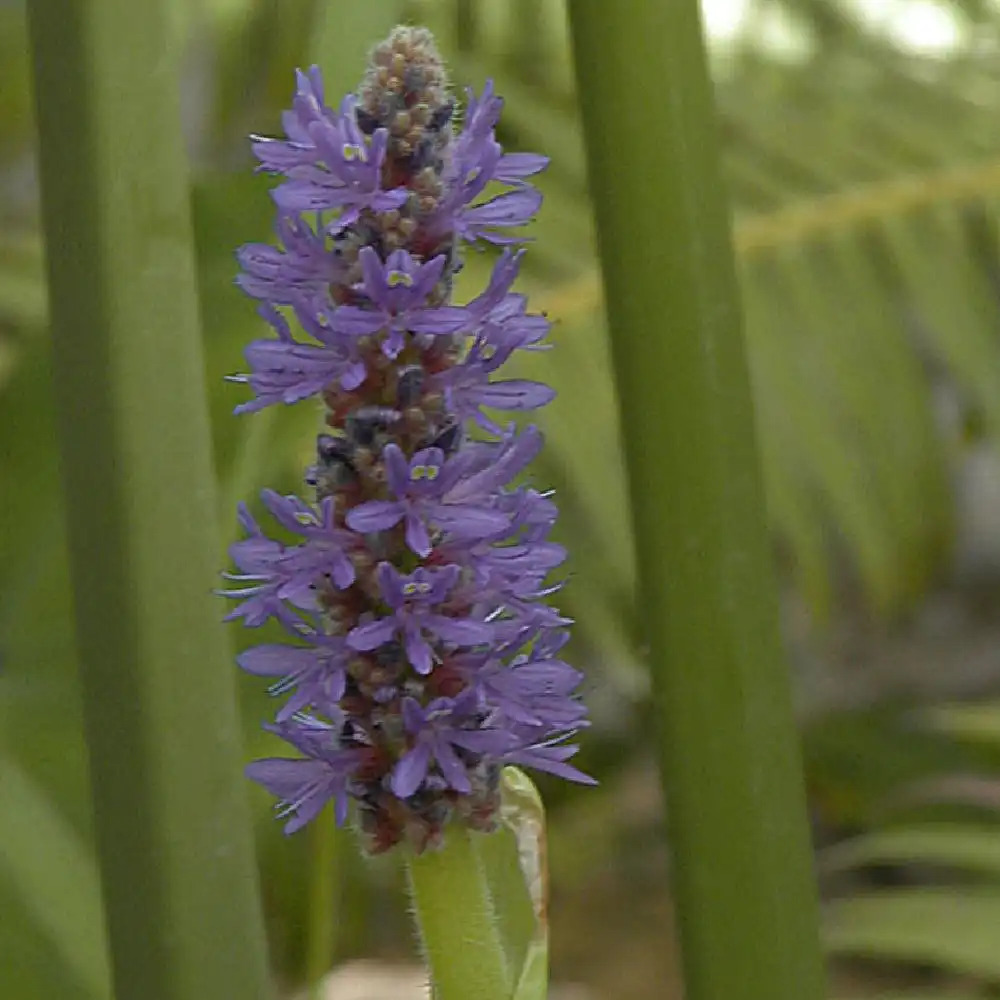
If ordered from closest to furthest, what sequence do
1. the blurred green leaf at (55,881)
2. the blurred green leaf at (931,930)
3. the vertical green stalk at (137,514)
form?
the vertical green stalk at (137,514) < the blurred green leaf at (55,881) < the blurred green leaf at (931,930)

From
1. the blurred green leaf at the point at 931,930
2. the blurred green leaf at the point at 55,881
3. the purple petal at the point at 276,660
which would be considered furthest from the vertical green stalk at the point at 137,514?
the blurred green leaf at the point at 931,930

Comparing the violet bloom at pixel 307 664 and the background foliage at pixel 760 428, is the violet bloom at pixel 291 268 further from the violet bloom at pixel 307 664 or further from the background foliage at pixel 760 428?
the background foliage at pixel 760 428

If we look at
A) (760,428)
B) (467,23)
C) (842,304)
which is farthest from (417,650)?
(467,23)

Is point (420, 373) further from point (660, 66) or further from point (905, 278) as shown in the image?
point (905, 278)

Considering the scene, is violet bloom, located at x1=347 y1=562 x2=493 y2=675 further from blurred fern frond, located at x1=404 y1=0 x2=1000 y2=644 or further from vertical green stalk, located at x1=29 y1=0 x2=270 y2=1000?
blurred fern frond, located at x1=404 y1=0 x2=1000 y2=644

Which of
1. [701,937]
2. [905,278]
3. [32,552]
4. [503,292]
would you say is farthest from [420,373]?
[905,278]

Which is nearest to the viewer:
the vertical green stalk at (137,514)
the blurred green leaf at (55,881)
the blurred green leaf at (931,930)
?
the vertical green stalk at (137,514)

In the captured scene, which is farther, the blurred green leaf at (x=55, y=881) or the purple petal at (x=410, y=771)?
the blurred green leaf at (x=55, y=881)

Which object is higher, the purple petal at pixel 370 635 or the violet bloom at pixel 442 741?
the purple petal at pixel 370 635
